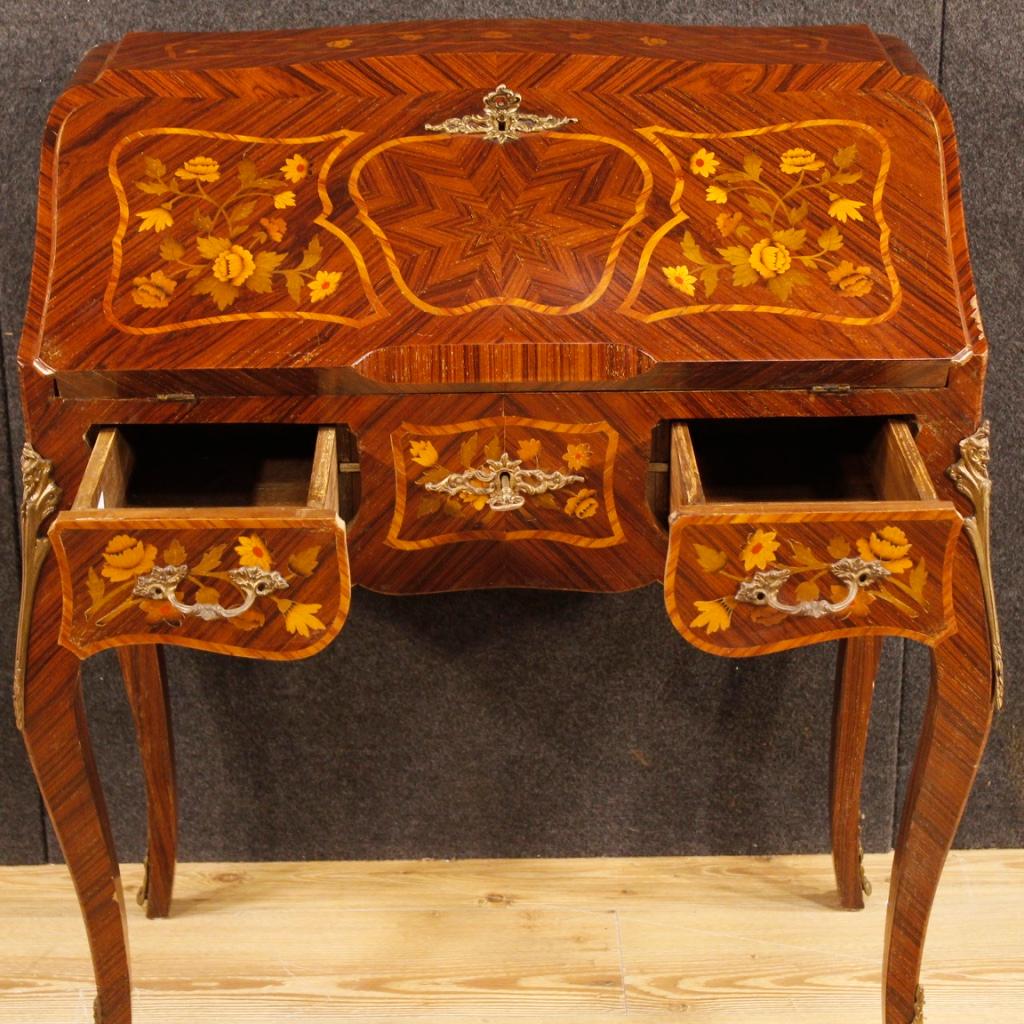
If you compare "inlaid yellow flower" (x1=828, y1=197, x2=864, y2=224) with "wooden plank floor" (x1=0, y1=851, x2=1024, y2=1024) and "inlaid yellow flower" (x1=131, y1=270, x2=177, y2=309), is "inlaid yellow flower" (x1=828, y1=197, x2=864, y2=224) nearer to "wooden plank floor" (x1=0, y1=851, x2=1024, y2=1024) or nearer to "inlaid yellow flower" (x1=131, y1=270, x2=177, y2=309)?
"inlaid yellow flower" (x1=131, y1=270, x2=177, y2=309)

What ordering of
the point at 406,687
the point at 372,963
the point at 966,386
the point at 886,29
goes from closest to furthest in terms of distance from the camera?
the point at 966,386, the point at 886,29, the point at 372,963, the point at 406,687

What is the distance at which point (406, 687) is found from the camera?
1750 millimetres

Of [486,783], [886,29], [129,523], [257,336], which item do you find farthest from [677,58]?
[486,783]

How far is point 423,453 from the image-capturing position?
1195mm

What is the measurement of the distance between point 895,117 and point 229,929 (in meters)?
1.21

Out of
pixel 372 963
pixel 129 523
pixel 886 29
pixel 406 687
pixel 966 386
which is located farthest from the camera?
pixel 406 687

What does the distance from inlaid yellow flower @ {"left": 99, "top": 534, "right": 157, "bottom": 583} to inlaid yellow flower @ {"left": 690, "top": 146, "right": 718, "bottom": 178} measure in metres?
0.59

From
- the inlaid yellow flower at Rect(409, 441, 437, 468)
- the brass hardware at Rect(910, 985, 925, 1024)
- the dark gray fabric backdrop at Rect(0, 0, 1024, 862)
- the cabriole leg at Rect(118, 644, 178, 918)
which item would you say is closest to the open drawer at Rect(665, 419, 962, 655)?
the inlaid yellow flower at Rect(409, 441, 437, 468)

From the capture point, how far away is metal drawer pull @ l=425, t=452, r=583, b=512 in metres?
1.21

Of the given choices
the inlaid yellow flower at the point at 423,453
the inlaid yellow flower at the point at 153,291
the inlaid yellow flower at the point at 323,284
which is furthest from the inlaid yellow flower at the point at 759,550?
the inlaid yellow flower at the point at 153,291

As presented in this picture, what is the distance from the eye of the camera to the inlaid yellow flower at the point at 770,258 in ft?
3.89

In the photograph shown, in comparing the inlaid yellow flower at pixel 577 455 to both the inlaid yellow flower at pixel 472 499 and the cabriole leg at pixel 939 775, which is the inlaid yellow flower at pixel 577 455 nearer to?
the inlaid yellow flower at pixel 472 499

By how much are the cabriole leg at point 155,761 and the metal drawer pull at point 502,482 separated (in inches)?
21.2

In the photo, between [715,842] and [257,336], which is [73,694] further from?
[715,842]
